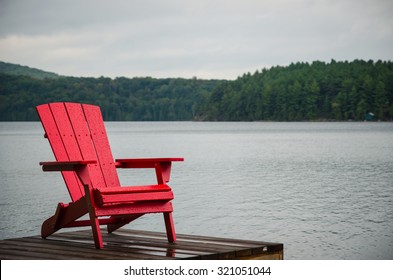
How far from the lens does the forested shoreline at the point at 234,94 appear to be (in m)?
52.1

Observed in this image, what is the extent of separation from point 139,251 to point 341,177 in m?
16.3

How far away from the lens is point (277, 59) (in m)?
99.3

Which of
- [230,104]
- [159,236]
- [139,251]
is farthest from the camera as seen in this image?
[230,104]

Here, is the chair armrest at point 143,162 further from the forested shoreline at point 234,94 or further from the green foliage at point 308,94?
the green foliage at point 308,94

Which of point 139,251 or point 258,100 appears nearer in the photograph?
point 139,251

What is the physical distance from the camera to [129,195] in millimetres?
4574

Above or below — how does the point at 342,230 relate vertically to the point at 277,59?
below

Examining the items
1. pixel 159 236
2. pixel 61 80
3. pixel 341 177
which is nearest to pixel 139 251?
pixel 159 236

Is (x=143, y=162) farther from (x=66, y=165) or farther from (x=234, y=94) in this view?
(x=234, y=94)

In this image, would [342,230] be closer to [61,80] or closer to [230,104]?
[61,80]

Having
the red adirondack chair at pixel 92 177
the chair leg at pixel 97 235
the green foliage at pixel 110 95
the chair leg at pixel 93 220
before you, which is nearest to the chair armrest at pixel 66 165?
the red adirondack chair at pixel 92 177

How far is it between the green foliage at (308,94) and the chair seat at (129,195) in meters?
54.9

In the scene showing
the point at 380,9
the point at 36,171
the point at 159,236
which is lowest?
the point at 36,171

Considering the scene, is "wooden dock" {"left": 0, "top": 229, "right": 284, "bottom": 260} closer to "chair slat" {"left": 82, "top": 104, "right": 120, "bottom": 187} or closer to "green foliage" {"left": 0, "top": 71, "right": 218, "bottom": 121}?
"chair slat" {"left": 82, "top": 104, "right": 120, "bottom": 187}
